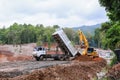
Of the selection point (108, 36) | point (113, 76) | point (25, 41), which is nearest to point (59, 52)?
point (108, 36)

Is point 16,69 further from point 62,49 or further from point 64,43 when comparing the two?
point 62,49

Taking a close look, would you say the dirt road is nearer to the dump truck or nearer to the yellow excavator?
the dump truck

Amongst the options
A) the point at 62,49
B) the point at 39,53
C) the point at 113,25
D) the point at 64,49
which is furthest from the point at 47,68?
the point at 39,53

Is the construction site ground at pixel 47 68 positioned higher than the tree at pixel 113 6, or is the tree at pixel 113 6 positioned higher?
the tree at pixel 113 6

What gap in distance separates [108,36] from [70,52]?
16.6 metres

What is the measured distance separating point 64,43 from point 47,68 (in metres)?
24.2

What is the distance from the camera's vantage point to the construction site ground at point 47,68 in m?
18.3

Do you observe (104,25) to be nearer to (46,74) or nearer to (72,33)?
(46,74)

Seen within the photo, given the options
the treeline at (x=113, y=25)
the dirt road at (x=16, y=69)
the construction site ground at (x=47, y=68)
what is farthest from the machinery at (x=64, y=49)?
the treeline at (x=113, y=25)

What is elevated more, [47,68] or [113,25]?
[113,25]

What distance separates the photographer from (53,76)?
61.4ft

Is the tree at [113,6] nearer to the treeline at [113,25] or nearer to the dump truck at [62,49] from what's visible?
the treeline at [113,25]

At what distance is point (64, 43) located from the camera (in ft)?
153

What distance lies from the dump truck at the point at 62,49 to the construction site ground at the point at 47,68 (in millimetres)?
1044
